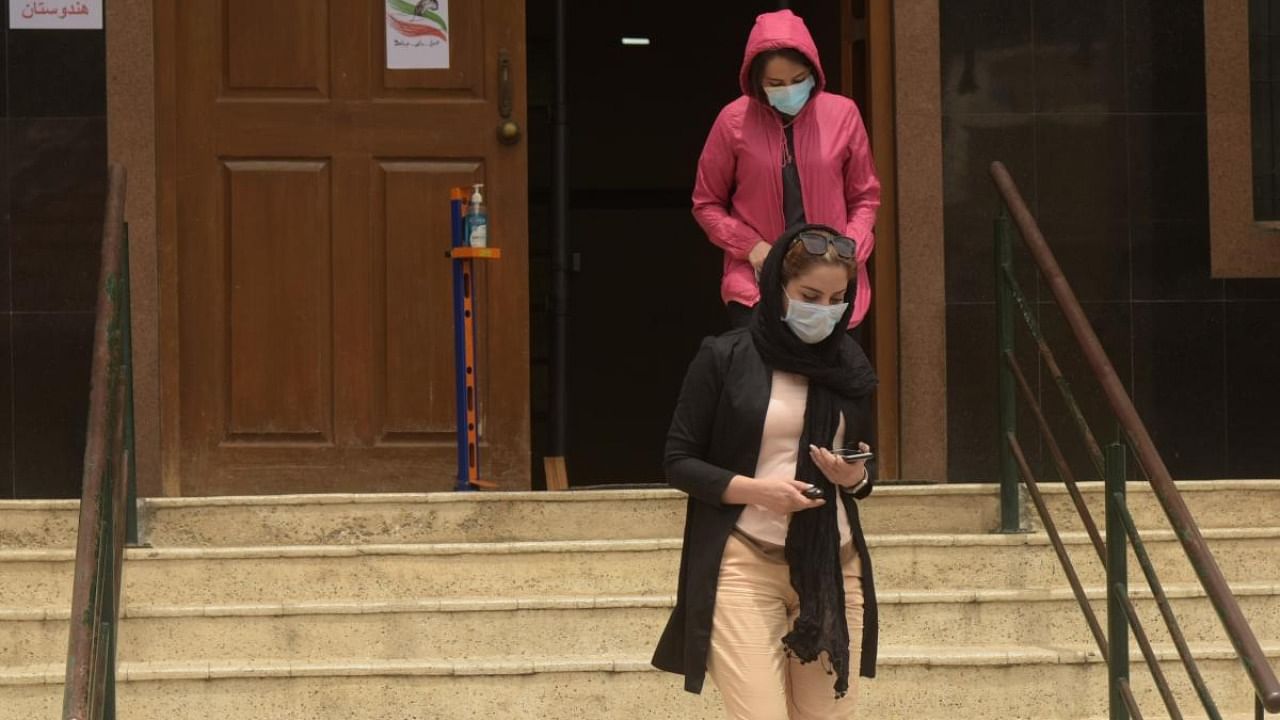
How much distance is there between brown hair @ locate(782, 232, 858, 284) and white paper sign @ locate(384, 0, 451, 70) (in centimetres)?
364

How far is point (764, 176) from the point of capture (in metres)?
5.58

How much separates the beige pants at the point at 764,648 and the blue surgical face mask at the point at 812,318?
0.39 m

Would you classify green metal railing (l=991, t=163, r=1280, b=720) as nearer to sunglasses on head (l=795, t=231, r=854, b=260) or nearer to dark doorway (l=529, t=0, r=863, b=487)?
sunglasses on head (l=795, t=231, r=854, b=260)

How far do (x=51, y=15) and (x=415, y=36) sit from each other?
3.98ft

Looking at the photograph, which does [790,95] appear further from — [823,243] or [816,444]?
[816,444]

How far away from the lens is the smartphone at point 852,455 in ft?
12.3

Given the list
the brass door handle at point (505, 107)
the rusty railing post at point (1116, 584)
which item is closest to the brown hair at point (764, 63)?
the rusty railing post at point (1116, 584)

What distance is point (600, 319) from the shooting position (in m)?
11.7

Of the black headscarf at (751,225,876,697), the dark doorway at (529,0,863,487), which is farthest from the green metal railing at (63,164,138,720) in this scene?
the dark doorway at (529,0,863,487)

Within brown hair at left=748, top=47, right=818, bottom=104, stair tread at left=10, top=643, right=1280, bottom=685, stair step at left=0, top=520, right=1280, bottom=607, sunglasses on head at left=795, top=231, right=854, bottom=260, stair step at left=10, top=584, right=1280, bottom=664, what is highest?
brown hair at left=748, top=47, right=818, bottom=104

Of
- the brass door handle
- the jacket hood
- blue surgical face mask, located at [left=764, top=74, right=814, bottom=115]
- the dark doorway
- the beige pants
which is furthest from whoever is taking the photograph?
the dark doorway

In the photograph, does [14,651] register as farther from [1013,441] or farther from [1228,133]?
[1228,133]

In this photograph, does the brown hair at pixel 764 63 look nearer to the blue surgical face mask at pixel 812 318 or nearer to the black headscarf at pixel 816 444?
the black headscarf at pixel 816 444

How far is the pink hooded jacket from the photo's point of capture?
18.2ft
